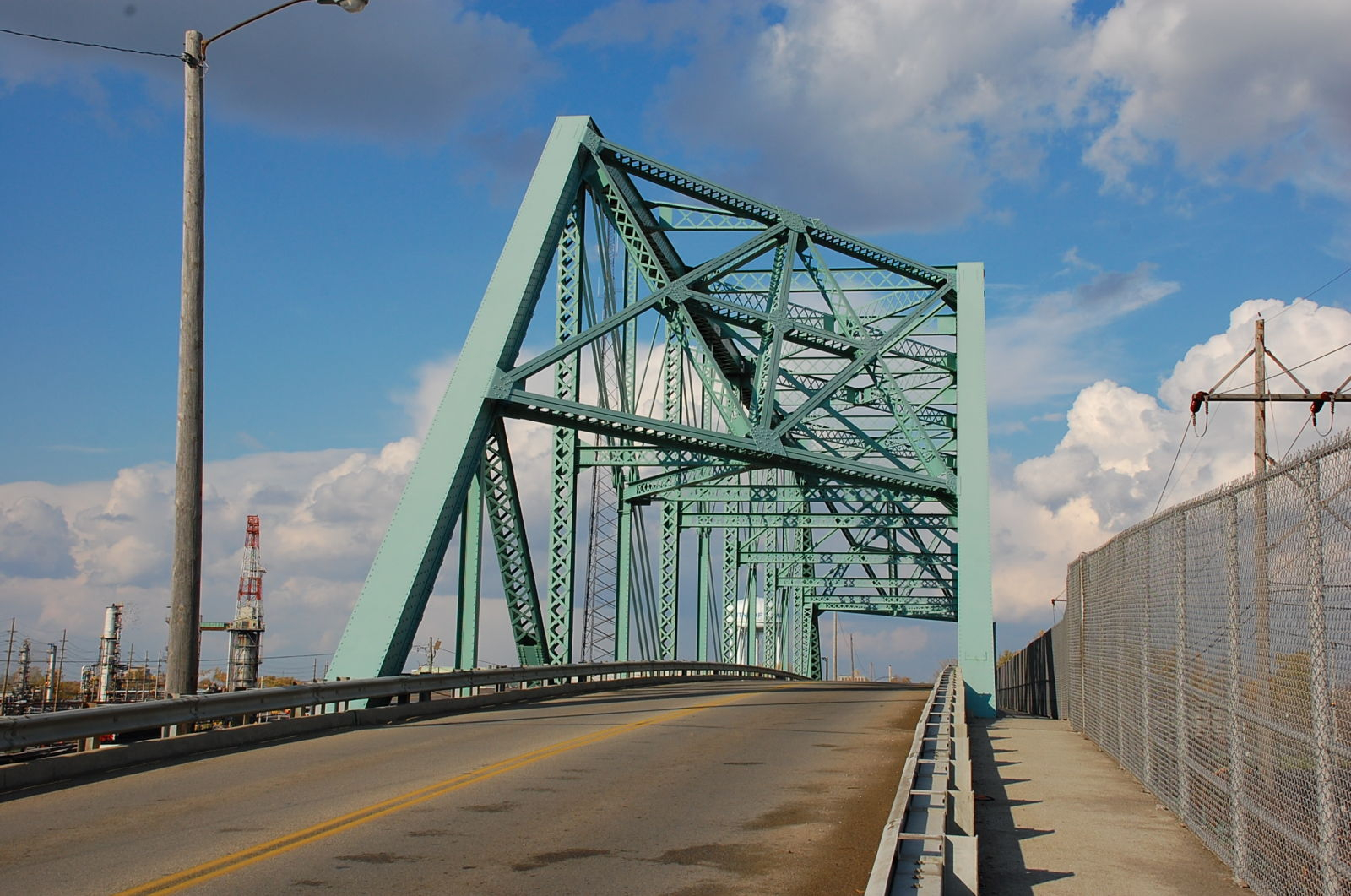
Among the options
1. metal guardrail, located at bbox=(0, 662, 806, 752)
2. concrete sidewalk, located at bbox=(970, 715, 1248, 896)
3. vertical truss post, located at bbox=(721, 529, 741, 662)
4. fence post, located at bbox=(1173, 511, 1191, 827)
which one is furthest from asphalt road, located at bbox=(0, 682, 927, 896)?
vertical truss post, located at bbox=(721, 529, 741, 662)

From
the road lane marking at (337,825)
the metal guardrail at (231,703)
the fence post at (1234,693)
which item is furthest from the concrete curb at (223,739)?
the fence post at (1234,693)

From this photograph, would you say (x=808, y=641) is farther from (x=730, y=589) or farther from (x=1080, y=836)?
(x=1080, y=836)

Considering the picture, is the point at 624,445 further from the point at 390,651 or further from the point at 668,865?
the point at 668,865

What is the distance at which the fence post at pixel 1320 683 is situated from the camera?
6039 mm

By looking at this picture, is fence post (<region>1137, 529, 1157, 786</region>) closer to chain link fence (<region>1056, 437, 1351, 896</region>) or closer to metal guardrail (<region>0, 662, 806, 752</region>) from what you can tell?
chain link fence (<region>1056, 437, 1351, 896</region>)

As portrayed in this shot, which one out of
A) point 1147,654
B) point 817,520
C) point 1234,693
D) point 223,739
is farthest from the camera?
point 817,520

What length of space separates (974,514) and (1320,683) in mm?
20766

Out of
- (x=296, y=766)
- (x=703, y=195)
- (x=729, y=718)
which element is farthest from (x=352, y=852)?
(x=703, y=195)

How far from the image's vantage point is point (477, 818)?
9.37 metres

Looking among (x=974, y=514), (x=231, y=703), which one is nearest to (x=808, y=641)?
(x=974, y=514)

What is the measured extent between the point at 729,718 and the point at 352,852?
1083cm

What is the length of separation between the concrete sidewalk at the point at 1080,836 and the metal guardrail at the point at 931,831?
0.45 meters

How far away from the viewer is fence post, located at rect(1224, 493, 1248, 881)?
7.91 metres

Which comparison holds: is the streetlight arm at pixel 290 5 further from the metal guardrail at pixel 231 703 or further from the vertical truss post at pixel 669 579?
the vertical truss post at pixel 669 579
